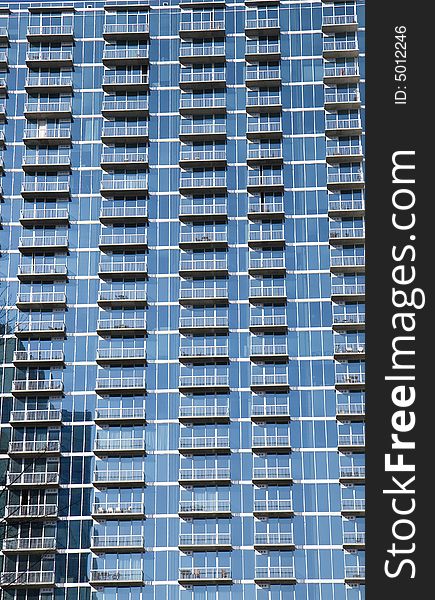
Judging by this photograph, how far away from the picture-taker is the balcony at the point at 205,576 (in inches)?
3440

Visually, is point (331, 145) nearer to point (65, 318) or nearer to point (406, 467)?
point (65, 318)

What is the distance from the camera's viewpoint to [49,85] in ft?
342

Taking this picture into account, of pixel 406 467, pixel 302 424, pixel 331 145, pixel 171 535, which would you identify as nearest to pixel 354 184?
pixel 331 145

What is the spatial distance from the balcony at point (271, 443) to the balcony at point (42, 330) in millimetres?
18995

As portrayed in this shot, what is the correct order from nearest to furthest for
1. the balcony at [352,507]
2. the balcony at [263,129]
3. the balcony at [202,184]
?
1. the balcony at [352,507]
2. the balcony at [202,184]
3. the balcony at [263,129]

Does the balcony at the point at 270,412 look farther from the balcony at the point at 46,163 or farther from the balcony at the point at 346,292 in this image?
the balcony at the point at 46,163

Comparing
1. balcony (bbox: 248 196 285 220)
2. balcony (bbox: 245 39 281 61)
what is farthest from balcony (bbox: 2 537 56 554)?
balcony (bbox: 245 39 281 61)

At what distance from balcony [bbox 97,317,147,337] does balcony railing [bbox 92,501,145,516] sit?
1440 cm

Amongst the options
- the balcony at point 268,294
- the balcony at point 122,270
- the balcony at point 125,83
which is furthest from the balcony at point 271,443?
the balcony at point 125,83

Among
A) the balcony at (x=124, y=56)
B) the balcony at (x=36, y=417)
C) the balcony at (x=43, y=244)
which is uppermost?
the balcony at (x=124, y=56)

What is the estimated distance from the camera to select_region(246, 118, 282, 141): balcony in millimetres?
100938

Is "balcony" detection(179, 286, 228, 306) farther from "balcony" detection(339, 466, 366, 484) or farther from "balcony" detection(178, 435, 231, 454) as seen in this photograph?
"balcony" detection(339, 466, 366, 484)

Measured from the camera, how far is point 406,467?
57.7ft

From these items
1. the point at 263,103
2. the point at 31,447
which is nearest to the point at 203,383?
the point at 31,447
